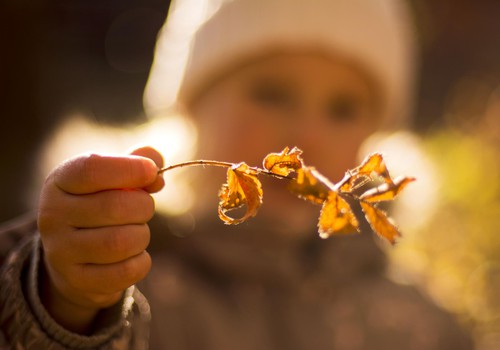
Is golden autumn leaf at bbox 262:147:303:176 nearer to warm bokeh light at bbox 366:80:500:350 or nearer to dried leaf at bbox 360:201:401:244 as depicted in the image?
dried leaf at bbox 360:201:401:244

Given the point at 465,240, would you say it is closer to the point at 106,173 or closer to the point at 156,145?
the point at 156,145

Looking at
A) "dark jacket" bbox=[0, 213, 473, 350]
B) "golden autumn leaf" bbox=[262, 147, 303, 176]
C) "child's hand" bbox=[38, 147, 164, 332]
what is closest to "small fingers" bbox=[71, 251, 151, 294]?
"child's hand" bbox=[38, 147, 164, 332]

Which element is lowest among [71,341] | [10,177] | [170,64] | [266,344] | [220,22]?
[10,177]

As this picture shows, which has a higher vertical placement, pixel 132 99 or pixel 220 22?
pixel 220 22

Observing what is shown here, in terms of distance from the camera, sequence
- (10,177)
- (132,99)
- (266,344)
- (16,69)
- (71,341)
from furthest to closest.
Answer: (132,99), (16,69), (10,177), (266,344), (71,341)

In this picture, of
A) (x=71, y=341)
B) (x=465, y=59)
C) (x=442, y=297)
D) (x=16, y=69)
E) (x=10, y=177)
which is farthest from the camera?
(x=465, y=59)

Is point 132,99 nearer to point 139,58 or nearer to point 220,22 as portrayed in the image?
point 139,58

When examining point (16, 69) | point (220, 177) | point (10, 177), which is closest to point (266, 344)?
point (220, 177)
